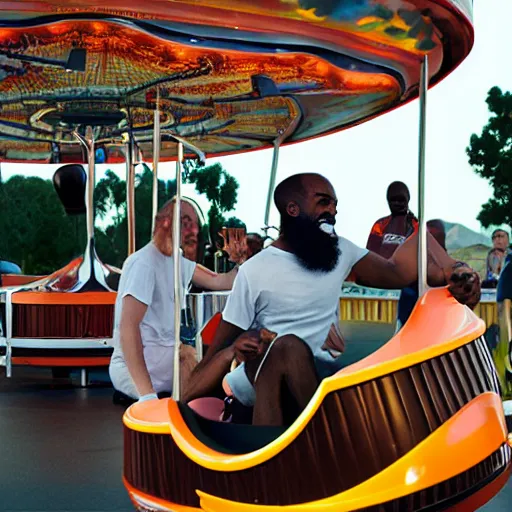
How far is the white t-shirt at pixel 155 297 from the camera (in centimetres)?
412

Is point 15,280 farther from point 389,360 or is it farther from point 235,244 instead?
point 389,360

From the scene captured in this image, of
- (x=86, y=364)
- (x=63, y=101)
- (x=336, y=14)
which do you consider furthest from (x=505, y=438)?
(x=86, y=364)

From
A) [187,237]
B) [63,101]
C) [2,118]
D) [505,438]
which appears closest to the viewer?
[505,438]

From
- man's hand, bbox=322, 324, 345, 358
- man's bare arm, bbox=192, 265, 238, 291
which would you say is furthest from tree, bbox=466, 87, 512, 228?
man's hand, bbox=322, 324, 345, 358

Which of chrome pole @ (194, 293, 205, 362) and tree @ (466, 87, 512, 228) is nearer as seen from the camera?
chrome pole @ (194, 293, 205, 362)

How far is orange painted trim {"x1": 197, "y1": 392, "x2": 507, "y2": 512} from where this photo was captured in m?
2.28

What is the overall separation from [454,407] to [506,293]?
132 inches

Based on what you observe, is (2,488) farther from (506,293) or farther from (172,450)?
(506,293)

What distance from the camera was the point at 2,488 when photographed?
12.5ft

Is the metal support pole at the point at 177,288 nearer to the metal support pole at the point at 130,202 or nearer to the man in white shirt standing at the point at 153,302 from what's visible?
the man in white shirt standing at the point at 153,302

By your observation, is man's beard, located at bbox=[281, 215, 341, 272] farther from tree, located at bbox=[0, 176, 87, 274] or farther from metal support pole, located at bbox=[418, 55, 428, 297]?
tree, located at bbox=[0, 176, 87, 274]

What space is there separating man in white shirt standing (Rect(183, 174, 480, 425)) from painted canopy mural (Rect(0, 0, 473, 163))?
1.59ft

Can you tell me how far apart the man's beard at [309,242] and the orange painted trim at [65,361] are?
4462mm

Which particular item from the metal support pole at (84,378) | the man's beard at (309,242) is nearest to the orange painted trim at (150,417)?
the man's beard at (309,242)
